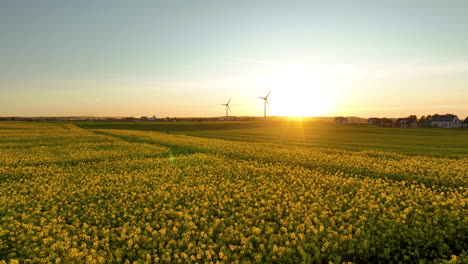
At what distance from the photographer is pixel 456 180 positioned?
53.9 ft

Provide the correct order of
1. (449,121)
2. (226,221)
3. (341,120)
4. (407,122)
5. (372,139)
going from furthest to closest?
(341,120), (407,122), (449,121), (372,139), (226,221)

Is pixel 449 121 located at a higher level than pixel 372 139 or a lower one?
higher

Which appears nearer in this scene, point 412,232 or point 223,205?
point 412,232

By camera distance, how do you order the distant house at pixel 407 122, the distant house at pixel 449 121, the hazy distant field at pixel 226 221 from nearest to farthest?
the hazy distant field at pixel 226 221 → the distant house at pixel 449 121 → the distant house at pixel 407 122

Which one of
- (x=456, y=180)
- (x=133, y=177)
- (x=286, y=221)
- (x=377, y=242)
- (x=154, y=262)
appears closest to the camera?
(x=154, y=262)

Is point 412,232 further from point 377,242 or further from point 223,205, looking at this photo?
point 223,205

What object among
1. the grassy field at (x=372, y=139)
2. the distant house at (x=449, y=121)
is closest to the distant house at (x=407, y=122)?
the distant house at (x=449, y=121)

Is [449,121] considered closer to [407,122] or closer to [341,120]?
[407,122]

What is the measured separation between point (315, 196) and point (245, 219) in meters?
4.49

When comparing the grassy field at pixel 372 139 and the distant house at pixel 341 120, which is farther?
the distant house at pixel 341 120

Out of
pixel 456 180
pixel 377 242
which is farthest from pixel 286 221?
pixel 456 180

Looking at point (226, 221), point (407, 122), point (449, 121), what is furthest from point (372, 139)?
point (449, 121)

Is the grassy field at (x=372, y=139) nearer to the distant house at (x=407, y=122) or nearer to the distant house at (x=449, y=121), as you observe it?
the distant house at (x=407, y=122)

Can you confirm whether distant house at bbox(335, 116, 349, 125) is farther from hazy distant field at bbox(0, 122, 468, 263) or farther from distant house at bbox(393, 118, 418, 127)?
hazy distant field at bbox(0, 122, 468, 263)
